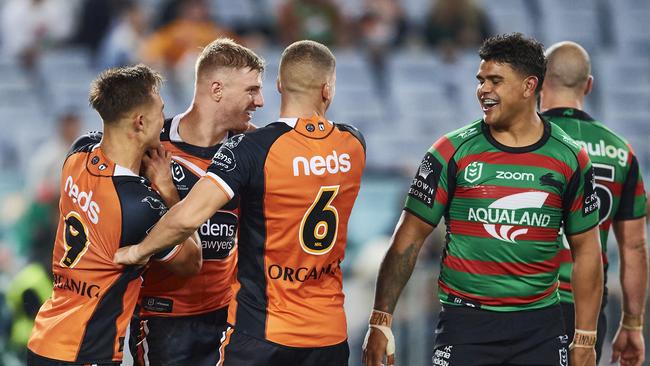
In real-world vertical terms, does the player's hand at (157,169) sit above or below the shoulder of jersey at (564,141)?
below

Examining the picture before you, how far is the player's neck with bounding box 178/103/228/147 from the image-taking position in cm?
455

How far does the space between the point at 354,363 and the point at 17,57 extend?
19.7 feet

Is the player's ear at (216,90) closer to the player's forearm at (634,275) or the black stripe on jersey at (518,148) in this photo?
the black stripe on jersey at (518,148)

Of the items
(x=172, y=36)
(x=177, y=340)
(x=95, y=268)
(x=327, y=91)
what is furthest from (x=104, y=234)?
(x=172, y=36)

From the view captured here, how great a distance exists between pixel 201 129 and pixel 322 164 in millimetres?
849

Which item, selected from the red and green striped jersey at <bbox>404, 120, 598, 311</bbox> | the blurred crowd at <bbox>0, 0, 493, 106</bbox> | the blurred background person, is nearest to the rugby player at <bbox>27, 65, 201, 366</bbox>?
the red and green striped jersey at <bbox>404, 120, 598, 311</bbox>

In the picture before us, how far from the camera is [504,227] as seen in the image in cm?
413

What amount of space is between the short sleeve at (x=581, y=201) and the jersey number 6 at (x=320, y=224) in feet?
3.50

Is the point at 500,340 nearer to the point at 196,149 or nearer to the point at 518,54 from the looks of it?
the point at 518,54

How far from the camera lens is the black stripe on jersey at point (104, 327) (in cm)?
383

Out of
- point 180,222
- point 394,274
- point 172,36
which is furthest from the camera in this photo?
point 172,36

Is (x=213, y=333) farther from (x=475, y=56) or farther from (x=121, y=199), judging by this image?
(x=475, y=56)

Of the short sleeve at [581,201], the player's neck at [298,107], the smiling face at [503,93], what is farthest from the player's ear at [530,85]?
the player's neck at [298,107]

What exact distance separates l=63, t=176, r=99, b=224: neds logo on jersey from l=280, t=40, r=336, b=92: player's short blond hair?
954 millimetres
